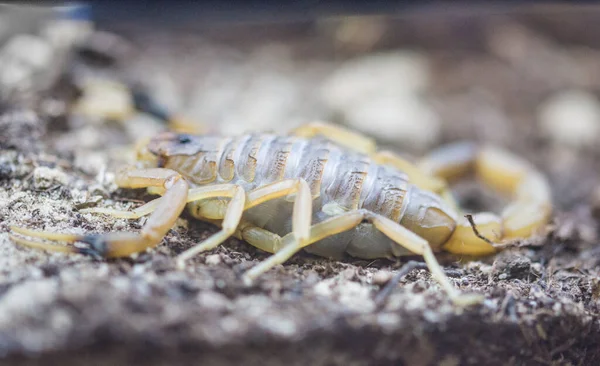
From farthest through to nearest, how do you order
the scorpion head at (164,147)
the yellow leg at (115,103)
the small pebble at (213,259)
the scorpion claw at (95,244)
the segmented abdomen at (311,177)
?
1. the yellow leg at (115,103)
2. the scorpion head at (164,147)
3. the segmented abdomen at (311,177)
4. the small pebble at (213,259)
5. the scorpion claw at (95,244)

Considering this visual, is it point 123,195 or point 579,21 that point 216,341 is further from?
point 579,21

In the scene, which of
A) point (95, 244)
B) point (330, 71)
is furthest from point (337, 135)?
point (330, 71)

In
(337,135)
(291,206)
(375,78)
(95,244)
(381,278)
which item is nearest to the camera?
(95,244)

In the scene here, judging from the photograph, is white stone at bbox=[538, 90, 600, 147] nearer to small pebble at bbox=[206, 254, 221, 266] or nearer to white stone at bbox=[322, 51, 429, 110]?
white stone at bbox=[322, 51, 429, 110]

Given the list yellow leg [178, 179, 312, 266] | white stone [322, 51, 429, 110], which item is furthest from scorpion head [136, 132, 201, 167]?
white stone [322, 51, 429, 110]

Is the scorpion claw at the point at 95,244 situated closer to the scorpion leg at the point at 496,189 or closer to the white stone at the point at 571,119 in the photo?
the scorpion leg at the point at 496,189

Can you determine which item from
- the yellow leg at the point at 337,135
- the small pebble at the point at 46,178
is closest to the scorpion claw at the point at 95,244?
the small pebble at the point at 46,178

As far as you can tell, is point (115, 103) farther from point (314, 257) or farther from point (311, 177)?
point (314, 257)

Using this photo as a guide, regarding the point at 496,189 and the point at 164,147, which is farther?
the point at 496,189
